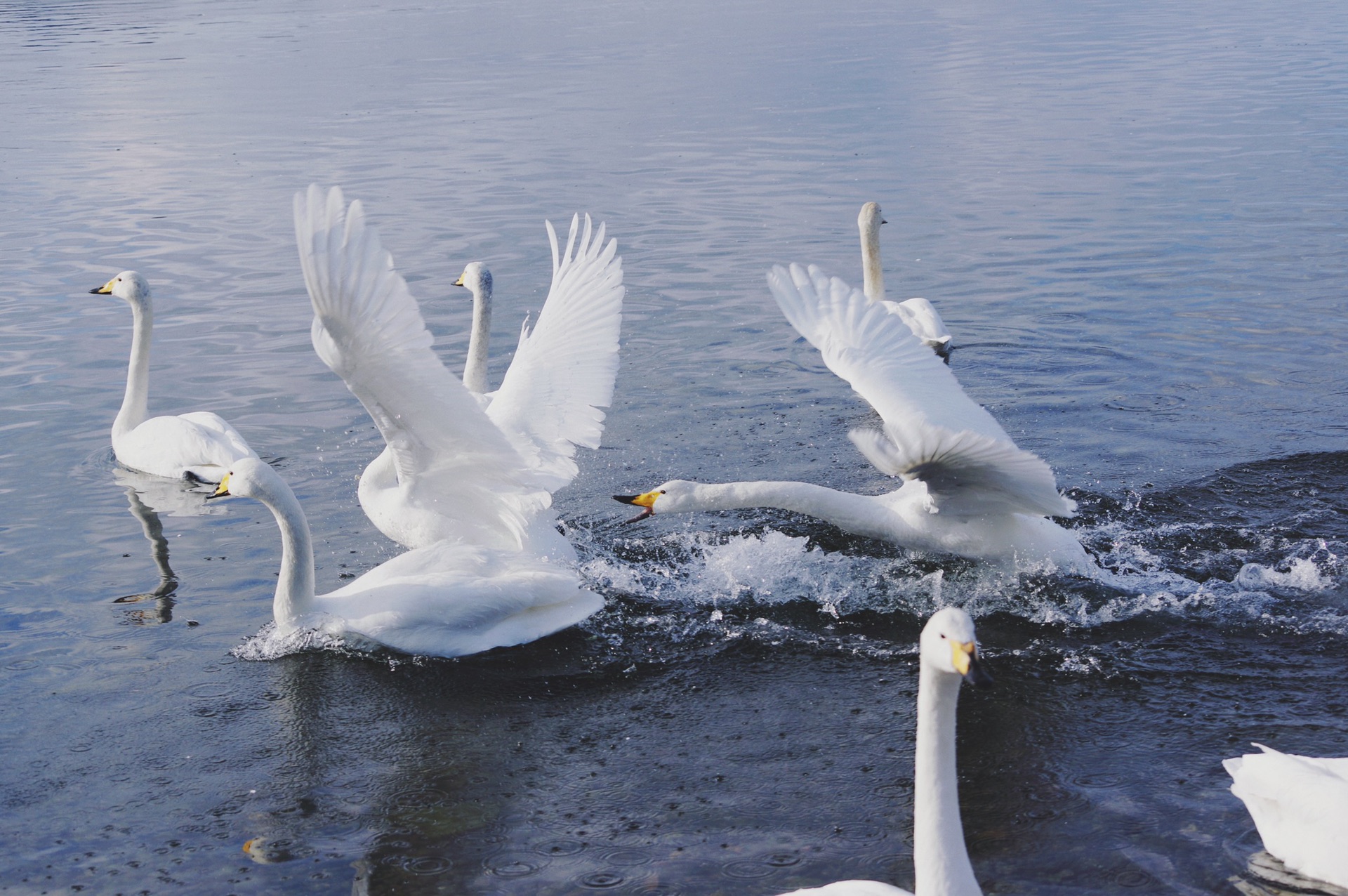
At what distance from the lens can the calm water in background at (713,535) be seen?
551 centimetres

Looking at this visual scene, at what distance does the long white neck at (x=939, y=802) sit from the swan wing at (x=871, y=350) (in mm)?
3709

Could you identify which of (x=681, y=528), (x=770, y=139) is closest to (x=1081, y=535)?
(x=681, y=528)

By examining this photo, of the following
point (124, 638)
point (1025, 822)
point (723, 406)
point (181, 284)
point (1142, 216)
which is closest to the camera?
point (1025, 822)

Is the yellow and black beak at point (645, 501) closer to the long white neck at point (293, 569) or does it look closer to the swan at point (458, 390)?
the swan at point (458, 390)

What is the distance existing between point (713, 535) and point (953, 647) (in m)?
4.73

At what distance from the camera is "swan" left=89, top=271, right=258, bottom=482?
31.7 feet

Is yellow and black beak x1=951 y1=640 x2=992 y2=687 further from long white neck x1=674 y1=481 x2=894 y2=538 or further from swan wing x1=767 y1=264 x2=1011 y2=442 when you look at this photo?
swan wing x1=767 y1=264 x2=1011 y2=442

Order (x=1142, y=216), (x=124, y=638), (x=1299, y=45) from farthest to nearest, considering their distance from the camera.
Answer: (x=1299, y=45), (x=1142, y=216), (x=124, y=638)

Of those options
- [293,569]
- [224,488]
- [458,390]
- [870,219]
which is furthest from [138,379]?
[870,219]

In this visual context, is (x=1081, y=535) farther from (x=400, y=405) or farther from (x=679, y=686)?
(x=400, y=405)

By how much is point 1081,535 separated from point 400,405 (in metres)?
4.02

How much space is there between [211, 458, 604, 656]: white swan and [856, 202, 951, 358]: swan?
123 inches

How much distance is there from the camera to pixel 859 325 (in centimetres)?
767

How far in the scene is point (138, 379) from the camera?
10.7m
